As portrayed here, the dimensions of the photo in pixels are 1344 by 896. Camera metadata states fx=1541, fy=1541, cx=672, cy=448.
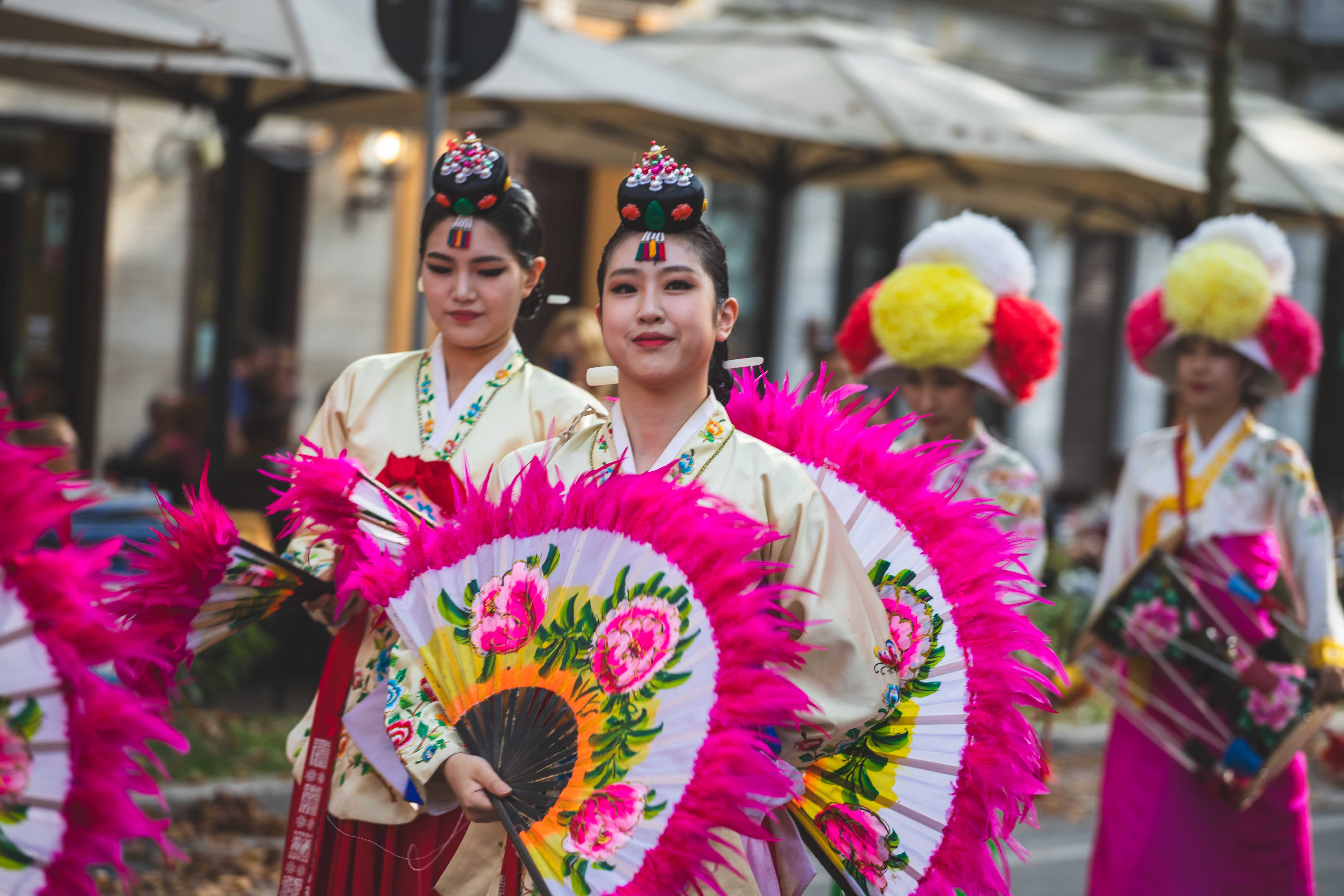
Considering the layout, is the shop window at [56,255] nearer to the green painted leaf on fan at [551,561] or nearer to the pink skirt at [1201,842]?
the pink skirt at [1201,842]

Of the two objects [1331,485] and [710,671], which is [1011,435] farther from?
[710,671]

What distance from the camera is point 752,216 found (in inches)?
571

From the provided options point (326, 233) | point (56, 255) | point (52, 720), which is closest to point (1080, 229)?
point (326, 233)

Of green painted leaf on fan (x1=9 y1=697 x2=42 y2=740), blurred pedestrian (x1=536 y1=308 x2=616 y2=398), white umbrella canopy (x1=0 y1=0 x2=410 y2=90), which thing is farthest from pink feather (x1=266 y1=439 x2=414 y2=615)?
blurred pedestrian (x1=536 y1=308 x2=616 y2=398)

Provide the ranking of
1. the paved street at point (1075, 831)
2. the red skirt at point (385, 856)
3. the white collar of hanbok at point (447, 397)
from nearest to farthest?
1. the red skirt at point (385, 856)
2. the white collar of hanbok at point (447, 397)
3. the paved street at point (1075, 831)

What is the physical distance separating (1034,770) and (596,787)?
3.11 feet

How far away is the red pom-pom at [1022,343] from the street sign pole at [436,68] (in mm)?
1884

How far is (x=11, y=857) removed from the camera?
2021 millimetres

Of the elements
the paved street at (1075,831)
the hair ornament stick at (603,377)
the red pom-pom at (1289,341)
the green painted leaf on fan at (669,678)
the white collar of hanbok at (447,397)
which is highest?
the red pom-pom at (1289,341)

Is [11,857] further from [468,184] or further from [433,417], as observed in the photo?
[468,184]

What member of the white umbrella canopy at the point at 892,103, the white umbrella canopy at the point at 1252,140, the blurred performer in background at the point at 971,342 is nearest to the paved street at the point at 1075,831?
the blurred performer in background at the point at 971,342

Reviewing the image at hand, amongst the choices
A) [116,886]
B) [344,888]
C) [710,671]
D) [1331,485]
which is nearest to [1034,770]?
[710,671]

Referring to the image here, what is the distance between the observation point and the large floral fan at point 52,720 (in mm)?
2027

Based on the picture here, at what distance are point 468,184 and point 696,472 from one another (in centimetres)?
103
